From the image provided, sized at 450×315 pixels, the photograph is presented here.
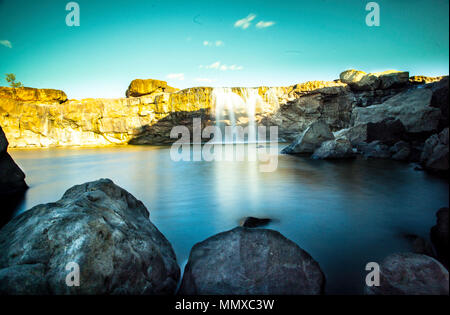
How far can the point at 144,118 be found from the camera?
95.0 feet

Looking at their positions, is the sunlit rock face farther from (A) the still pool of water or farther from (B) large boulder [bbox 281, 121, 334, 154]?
(A) the still pool of water

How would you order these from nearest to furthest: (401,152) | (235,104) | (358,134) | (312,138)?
(401,152), (312,138), (358,134), (235,104)

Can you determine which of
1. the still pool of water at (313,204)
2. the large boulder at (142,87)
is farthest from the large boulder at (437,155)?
the large boulder at (142,87)

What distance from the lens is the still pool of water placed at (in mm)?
3484

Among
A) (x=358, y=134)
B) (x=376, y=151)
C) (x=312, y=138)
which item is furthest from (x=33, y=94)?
(x=376, y=151)

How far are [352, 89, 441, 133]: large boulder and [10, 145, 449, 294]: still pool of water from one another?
4506mm

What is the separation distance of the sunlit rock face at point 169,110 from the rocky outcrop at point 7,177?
21.5 metres

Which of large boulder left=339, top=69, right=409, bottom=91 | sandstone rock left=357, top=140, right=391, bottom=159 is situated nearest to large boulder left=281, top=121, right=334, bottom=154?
sandstone rock left=357, top=140, right=391, bottom=159

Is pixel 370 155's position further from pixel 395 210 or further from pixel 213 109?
pixel 213 109

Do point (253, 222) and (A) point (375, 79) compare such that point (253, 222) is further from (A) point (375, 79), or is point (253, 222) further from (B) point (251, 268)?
(A) point (375, 79)

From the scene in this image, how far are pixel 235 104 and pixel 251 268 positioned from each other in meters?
26.9

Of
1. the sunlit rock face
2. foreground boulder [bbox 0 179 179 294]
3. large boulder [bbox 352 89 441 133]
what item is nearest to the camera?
foreground boulder [bbox 0 179 179 294]

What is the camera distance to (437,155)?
327 inches
